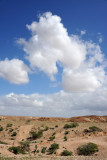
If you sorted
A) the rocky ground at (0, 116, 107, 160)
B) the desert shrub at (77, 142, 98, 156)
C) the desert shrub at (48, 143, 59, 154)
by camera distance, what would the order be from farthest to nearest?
1. the desert shrub at (48, 143, 59, 154)
2. the rocky ground at (0, 116, 107, 160)
3. the desert shrub at (77, 142, 98, 156)

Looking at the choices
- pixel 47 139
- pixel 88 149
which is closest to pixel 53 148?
pixel 88 149

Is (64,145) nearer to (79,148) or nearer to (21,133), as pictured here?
(79,148)

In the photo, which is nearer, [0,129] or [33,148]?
[33,148]

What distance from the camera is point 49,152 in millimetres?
23266

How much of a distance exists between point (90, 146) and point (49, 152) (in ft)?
19.2

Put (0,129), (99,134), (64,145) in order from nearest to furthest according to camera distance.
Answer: (64,145), (99,134), (0,129)

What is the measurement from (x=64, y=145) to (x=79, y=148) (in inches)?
106

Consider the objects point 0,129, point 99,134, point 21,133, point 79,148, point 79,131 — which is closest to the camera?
point 79,148

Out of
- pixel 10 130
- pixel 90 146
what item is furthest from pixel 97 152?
pixel 10 130

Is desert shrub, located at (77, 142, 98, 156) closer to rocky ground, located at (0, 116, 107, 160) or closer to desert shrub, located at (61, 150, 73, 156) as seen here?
rocky ground, located at (0, 116, 107, 160)

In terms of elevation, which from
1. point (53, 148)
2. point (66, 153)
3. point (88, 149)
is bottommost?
point (66, 153)

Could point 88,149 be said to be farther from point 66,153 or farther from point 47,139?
point 47,139

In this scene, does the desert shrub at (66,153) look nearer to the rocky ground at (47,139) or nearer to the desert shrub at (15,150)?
the rocky ground at (47,139)


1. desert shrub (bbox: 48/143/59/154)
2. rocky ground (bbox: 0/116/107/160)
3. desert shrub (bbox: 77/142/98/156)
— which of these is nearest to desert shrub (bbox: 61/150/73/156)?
rocky ground (bbox: 0/116/107/160)
